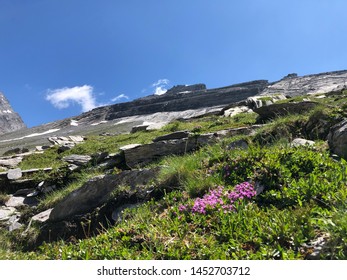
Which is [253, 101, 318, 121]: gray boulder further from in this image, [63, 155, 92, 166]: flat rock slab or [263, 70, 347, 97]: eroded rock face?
[263, 70, 347, 97]: eroded rock face

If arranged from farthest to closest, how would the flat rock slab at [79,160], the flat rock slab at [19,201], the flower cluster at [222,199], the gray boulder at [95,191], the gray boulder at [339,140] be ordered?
the flat rock slab at [79,160]
the flat rock slab at [19,201]
the gray boulder at [95,191]
the gray boulder at [339,140]
the flower cluster at [222,199]

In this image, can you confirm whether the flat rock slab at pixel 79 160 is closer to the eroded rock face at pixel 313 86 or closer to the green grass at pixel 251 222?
the green grass at pixel 251 222

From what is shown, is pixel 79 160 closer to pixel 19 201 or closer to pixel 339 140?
pixel 19 201

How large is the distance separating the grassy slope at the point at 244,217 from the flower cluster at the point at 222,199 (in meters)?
0.04

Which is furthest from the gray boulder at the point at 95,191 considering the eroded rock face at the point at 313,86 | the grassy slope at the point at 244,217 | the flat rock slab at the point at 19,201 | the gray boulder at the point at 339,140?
the eroded rock face at the point at 313,86

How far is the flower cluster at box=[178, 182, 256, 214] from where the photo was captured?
516 cm

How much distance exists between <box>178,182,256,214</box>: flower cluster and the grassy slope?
4 centimetres

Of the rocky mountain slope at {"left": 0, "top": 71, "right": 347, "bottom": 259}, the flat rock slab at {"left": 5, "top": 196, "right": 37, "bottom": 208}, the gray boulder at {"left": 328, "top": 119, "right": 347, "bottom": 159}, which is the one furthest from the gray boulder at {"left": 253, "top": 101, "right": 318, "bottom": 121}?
the flat rock slab at {"left": 5, "top": 196, "right": 37, "bottom": 208}

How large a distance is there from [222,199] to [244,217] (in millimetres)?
892

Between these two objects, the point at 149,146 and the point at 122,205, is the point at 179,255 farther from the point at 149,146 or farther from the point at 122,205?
the point at 149,146

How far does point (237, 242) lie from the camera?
13.3 ft

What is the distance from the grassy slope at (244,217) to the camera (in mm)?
3828
